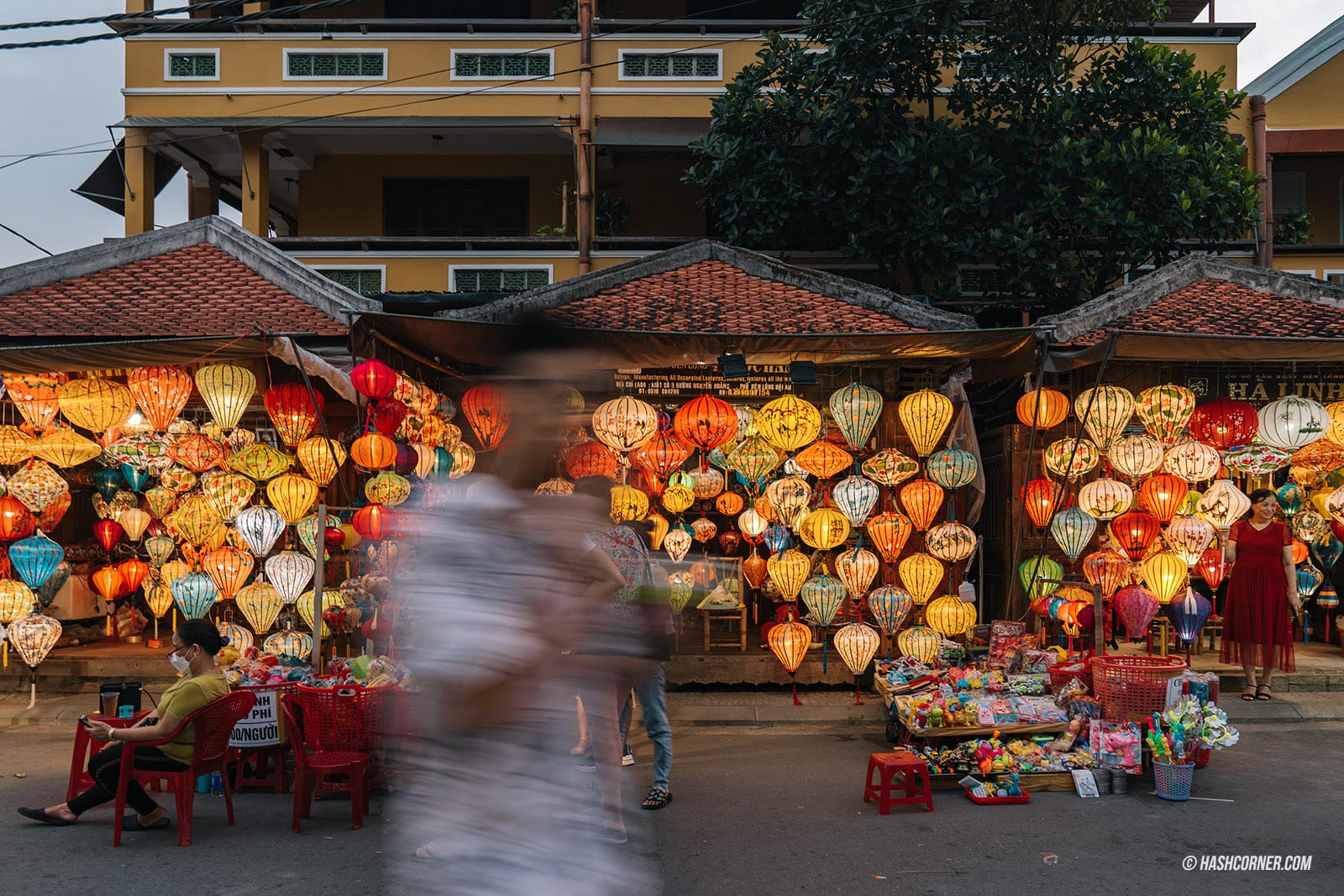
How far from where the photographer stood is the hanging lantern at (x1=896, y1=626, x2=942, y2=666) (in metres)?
7.96

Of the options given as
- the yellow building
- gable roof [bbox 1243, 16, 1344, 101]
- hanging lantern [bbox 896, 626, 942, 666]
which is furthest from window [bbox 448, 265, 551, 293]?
gable roof [bbox 1243, 16, 1344, 101]

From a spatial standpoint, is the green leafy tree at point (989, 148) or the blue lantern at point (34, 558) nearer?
the blue lantern at point (34, 558)

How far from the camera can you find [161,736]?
558 cm

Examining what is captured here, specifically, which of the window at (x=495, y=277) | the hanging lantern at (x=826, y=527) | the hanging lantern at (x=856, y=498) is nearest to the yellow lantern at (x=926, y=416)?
the hanging lantern at (x=856, y=498)

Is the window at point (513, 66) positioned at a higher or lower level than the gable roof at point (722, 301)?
higher

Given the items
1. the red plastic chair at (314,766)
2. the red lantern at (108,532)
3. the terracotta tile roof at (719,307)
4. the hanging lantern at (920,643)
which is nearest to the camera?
the red plastic chair at (314,766)

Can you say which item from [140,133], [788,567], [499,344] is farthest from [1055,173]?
[140,133]

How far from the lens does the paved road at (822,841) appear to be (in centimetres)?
514

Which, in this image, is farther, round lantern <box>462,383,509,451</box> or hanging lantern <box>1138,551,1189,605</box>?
hanging lantern <box>1138,551,1189,605</box>

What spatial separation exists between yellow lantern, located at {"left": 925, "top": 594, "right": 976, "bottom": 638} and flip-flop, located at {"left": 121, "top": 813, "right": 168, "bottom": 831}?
5.55 m

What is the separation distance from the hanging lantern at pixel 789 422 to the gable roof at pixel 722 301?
0.66 metres

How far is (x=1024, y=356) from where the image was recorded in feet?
26.9

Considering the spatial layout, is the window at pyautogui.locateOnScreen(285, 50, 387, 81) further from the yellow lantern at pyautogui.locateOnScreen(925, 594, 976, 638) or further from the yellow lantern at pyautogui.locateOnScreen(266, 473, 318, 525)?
the yellow lantern at pyautogui.locateOnScreen(925, 594, 976, 638)

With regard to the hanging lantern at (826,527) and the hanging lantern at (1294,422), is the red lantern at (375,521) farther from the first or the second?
the hanging lantern at (1294,422)
